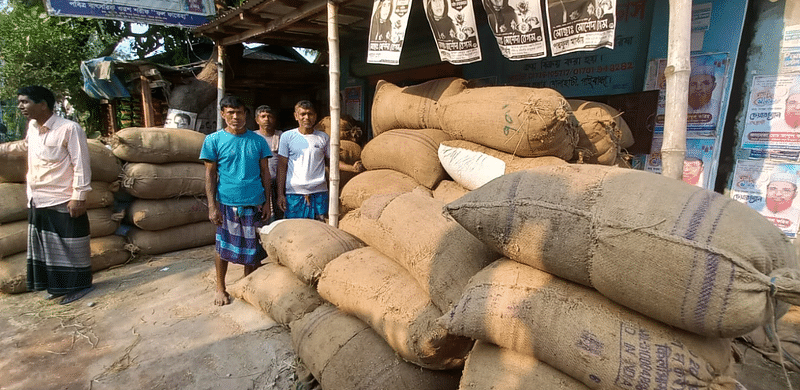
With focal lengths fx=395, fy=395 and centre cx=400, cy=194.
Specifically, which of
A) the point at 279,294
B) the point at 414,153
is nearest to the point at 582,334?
the point at 414,153

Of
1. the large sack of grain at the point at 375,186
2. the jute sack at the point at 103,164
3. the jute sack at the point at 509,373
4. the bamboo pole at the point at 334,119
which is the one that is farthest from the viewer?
the jute sack at the point at 103,164

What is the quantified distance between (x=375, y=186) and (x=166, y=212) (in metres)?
2.96

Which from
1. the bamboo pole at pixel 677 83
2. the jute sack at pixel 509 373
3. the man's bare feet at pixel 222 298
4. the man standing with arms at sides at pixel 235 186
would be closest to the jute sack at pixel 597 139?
the bamboo pole at pixel 677 83

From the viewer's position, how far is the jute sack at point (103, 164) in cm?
414

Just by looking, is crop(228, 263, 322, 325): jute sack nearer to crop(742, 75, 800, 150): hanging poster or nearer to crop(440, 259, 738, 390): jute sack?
crop(440, 259, 738, 390): jute sack

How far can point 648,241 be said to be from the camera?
114 cm

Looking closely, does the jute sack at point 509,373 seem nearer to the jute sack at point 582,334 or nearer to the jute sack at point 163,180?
the jute sack at point 582,334

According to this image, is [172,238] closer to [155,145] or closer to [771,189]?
[155,145]


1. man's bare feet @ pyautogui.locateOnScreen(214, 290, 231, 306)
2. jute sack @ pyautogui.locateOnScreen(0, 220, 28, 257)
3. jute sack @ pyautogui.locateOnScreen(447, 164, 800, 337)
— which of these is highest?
jute sack @ pyautogui.locateOnScreen(447, 164, 800, 337)

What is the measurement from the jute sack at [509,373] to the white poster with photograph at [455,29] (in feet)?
7.03

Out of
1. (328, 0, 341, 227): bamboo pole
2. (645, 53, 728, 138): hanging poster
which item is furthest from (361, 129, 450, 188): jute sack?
(645, 53, 728, 138): hanging poster

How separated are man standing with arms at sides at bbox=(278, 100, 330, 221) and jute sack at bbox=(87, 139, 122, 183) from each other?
6.98ft

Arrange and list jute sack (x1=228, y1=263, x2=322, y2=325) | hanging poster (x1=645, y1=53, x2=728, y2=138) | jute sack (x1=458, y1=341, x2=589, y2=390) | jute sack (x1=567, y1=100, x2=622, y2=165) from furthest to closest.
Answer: hanging poster (x1=645, y1=53, x2=728, y2=138) → jute sack (x1=228, y1=263, x2=322, y2=325) → jute sack (x1=567, y1=100, x2=622, y2=165) → jute sack (x1=458, y1=341, x2=589, y2=390)

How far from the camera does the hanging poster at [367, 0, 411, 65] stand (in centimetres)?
324
